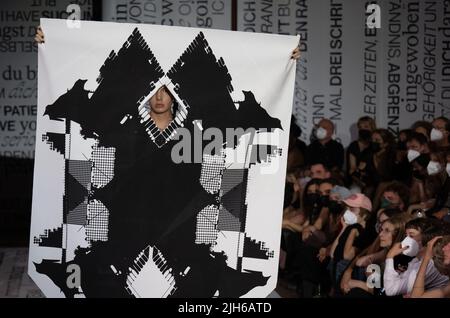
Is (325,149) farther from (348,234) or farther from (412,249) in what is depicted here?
(412,249)

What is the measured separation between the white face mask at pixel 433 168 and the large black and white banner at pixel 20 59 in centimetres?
335

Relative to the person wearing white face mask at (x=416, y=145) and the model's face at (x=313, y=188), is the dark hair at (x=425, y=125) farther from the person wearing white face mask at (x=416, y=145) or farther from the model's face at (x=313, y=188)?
the model's face at (x=313, y=188)

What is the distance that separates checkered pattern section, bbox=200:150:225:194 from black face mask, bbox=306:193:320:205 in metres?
2.84

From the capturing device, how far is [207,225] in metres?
5.25

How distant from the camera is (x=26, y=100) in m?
9.64

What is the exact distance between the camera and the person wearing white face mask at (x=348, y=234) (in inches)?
272

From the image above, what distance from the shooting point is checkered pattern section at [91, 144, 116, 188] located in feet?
17.0

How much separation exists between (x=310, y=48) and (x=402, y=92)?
960 mm

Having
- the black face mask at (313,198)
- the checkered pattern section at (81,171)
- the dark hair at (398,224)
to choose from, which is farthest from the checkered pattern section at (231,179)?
the black face mask at (313,198)

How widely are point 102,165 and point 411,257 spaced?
6.11 ft

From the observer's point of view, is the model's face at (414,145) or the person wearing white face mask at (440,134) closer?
the model's face at (414,145)

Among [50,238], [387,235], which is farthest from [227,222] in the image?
[387,235]

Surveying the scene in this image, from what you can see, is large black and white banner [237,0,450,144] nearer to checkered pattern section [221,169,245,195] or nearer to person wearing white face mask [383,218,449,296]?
person wearing white face mask [383,218,449,296]
